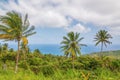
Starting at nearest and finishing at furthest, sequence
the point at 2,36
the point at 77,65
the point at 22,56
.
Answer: the point at 2,36, the point at 77,65, the point at 22,56

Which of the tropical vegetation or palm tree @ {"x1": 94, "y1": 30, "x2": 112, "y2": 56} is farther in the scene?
palm tree @ {"x1": 94, "y1": 30, "x2": 112, "y2": 56}

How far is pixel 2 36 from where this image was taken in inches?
1421

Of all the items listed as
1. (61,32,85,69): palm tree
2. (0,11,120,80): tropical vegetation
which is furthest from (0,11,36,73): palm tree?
(61,32,85,69): palm tree

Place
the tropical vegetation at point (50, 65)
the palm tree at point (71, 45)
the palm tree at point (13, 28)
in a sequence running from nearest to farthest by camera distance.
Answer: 1. the tropical vegetation at point (50, 65)
2. the palm tree at point (13, 28)
3. the palm tree at point (71, 45)

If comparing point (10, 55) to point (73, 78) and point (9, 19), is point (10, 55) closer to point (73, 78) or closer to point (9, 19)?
point (9, 19)

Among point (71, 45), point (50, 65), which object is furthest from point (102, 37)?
point (50, 65)

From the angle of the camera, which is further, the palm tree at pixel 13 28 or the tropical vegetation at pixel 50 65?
the palm tree at pixel 13 28

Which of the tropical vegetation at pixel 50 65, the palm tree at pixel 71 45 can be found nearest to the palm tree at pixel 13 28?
the tropical vegetation at pixel 50 65

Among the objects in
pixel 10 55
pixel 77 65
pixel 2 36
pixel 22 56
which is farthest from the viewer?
pixel 22 56

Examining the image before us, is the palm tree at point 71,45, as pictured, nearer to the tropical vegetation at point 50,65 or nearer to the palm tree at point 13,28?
the tropical vegetation at point 50,65

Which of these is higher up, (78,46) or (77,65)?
(78,46)

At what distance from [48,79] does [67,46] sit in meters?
60.7

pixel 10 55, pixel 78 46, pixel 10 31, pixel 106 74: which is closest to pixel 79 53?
pixel 78 46

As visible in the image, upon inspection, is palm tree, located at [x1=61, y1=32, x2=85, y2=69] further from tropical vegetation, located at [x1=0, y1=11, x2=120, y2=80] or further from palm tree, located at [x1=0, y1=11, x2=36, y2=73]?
palm tree, located at [x1=0, y1=11, x2=36, y2=73]
